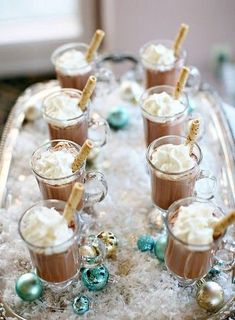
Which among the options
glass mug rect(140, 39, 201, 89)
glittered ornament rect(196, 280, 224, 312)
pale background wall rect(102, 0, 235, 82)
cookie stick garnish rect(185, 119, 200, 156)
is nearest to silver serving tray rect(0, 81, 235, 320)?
glittered ornament rect(196, 280, 224, 312)

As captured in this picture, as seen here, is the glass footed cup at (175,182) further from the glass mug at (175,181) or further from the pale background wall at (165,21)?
the pale background wall at (165,21)

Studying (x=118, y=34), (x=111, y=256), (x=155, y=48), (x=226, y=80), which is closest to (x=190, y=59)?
(x=226, y=80)

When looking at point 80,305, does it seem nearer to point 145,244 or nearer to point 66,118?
point 145,244

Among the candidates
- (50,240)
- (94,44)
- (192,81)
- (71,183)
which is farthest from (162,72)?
(50,240)

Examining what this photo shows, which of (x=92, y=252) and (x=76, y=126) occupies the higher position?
(x=76, y=126)

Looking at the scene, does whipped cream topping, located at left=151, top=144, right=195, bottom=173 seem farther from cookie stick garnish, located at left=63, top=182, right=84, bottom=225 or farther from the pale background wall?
the pale background wall

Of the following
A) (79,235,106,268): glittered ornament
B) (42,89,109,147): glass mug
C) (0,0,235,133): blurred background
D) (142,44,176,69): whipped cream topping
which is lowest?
(0,0,235,133): blurred background

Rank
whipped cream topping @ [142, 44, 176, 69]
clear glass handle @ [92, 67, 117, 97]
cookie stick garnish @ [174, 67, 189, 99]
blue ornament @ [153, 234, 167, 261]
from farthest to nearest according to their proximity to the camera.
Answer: clear glass handle @ [92, 67, 117, 97] → whipped cream topping @ [142, 44, 176, 69] → cookie stick garnish @ [174, 67, 189, 99] → blue ornament @ [153, 234, 167, 261]
